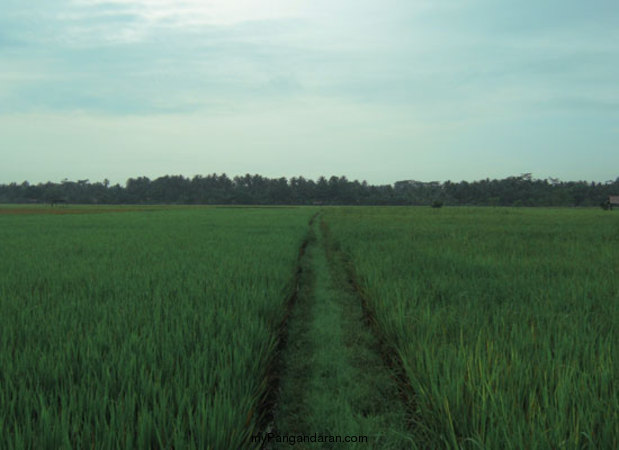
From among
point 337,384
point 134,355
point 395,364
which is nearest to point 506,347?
point 395,364

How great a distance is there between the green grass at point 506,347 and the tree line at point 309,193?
329ft

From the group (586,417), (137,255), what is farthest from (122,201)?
(586,417)

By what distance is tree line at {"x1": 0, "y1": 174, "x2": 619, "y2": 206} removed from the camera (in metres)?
95.0

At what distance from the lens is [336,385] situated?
2672 mm

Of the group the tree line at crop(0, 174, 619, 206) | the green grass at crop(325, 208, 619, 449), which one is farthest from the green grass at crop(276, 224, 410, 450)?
the tree line at crop(0, 174, 619, 206)

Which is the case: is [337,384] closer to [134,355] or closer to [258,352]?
[258,352]

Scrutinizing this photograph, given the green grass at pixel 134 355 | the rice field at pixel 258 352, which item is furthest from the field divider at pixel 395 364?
the green grass at pixel 134 355

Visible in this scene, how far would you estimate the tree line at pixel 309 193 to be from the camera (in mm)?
95000

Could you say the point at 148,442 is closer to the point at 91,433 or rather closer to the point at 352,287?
the point at 91,433

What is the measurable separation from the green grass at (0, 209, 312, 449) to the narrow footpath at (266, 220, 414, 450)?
1.04 feet

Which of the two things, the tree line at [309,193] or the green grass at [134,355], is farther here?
the tree line at [309,193]

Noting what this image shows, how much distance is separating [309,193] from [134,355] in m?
114

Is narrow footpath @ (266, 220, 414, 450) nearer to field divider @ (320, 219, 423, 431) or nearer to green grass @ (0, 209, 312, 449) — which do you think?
field divider @ (320, 219, 423, 431)

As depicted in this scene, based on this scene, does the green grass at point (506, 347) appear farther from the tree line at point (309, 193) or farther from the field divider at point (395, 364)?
the tree line at point (309, 193)
